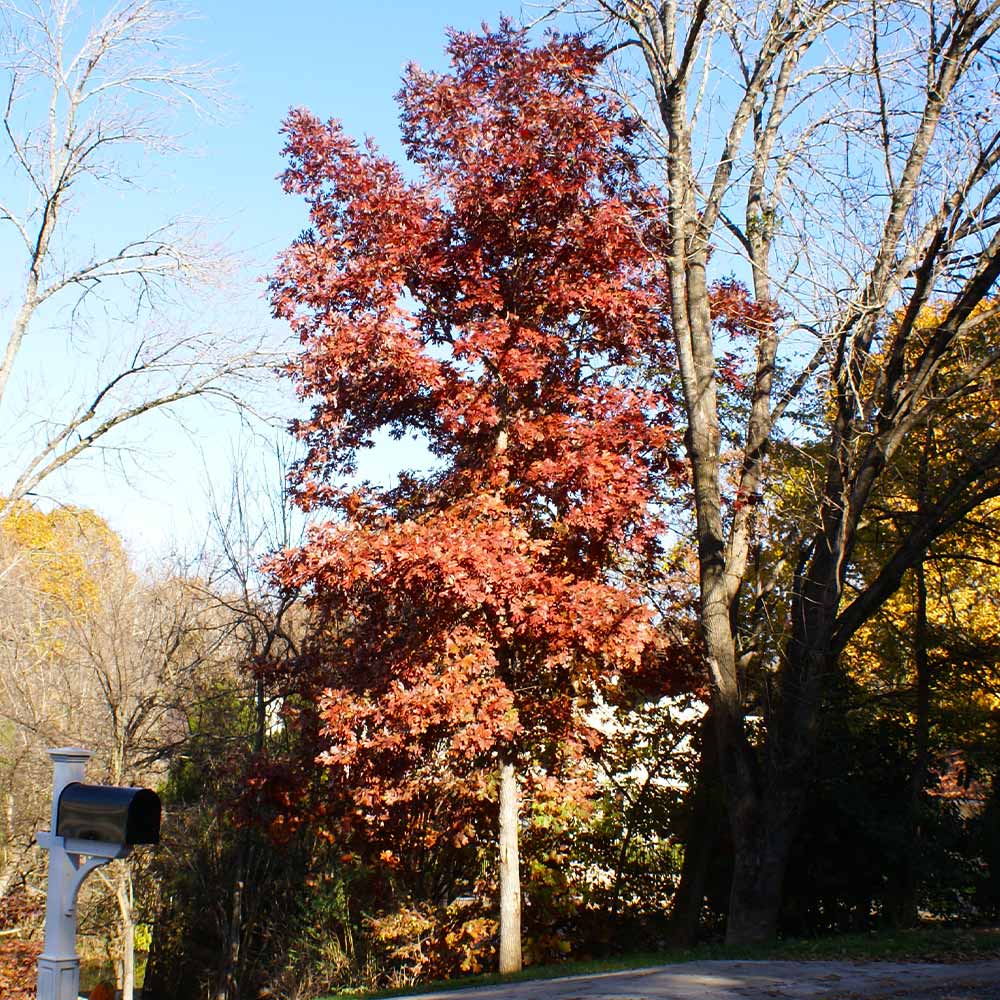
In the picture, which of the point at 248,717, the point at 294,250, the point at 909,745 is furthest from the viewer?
the point at 248,717

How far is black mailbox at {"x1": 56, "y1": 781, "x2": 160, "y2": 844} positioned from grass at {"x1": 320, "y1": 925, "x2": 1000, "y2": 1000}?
6345 millimetres

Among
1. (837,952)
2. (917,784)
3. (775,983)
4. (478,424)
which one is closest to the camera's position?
(775,983)

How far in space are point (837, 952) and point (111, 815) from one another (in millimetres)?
7034

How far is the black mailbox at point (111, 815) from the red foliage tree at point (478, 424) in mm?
5200

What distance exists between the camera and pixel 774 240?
38.2 ft

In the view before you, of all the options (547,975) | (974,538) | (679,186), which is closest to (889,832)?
(974,538)

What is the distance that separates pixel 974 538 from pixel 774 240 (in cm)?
510

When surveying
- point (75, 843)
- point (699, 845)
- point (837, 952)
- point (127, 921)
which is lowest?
point (127, 921)

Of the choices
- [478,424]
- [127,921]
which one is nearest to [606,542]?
[478,424]

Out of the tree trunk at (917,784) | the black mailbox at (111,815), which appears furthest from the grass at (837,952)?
the black mailbox at (111,815)

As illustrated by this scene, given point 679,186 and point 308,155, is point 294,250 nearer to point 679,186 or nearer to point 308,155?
point 308,155

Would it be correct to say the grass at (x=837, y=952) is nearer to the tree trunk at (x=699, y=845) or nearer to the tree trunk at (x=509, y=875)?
the tree trunk at (x=509, y=875)

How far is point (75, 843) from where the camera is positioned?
11.6ft

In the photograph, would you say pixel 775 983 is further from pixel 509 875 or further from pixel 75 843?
pixel 75 843
